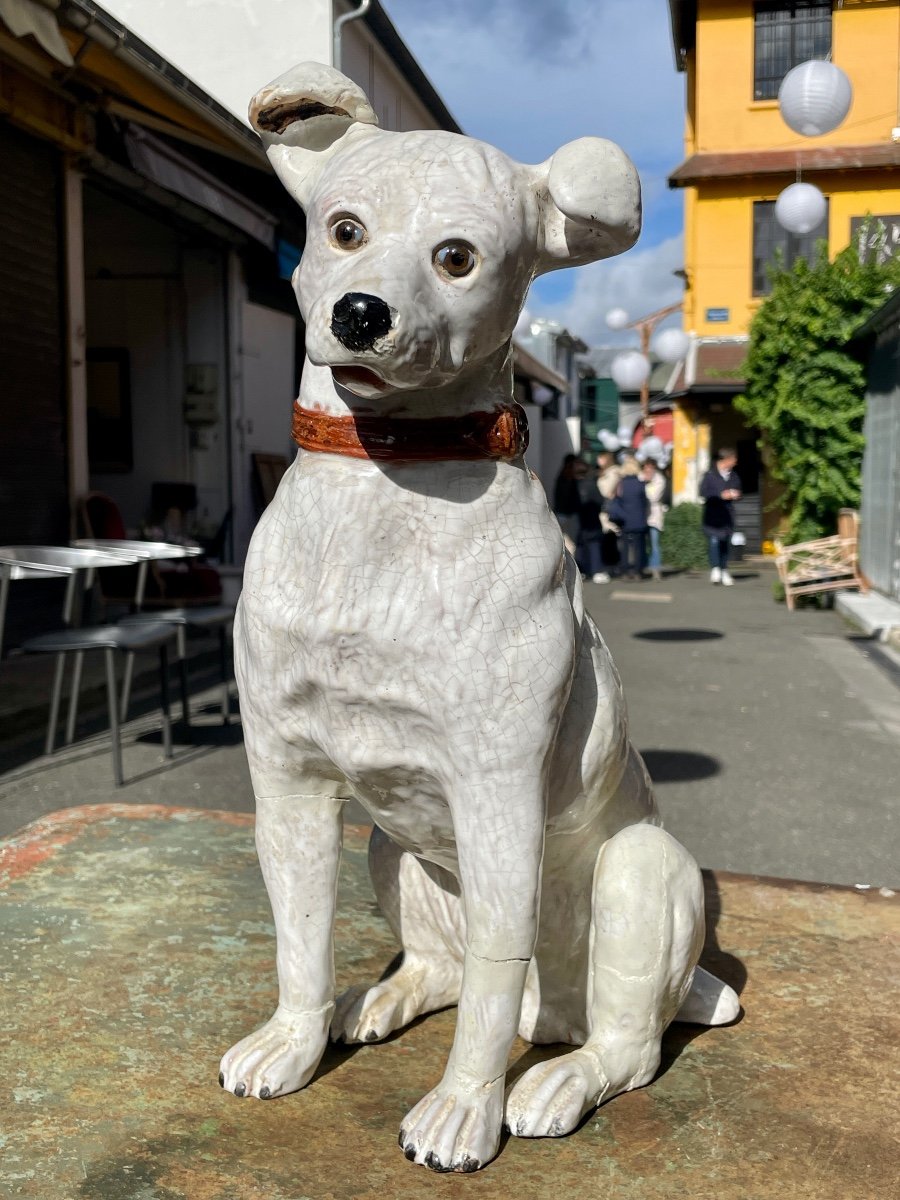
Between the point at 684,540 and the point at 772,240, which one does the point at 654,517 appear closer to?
the point at 684,540

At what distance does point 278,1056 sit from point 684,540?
15.5m

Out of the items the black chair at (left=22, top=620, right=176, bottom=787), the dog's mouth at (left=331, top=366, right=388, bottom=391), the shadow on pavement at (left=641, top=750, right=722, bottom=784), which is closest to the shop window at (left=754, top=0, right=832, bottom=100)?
the shadow on pavement at (left=641, top=750, right=722, bottom=784)

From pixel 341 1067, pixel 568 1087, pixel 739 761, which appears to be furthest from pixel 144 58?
pixel 568 1087

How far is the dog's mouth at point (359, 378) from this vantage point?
1.36 m

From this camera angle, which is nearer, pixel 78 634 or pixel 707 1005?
pixel 707 1005

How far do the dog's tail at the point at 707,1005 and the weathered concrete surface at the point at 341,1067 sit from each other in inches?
1.0

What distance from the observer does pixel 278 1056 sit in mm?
1648

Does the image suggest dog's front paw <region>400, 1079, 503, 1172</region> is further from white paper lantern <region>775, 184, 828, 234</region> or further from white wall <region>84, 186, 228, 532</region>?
white paper lantern <region>775, 184, 828, 234</region>

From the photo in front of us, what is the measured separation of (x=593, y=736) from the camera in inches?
64.5

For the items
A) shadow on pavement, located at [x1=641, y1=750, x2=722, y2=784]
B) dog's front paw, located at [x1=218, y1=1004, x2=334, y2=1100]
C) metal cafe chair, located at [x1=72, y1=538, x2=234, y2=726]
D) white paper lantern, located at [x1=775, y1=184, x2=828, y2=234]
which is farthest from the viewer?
white paper lantern, located at [x1=775, y1=184, x2=828, y2=234]

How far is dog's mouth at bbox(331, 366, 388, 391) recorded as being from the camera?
1359 mm

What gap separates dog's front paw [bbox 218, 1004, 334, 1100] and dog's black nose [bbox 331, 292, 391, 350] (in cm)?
104

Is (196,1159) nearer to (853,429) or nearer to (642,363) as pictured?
(853,429)

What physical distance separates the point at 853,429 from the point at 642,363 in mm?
6443
